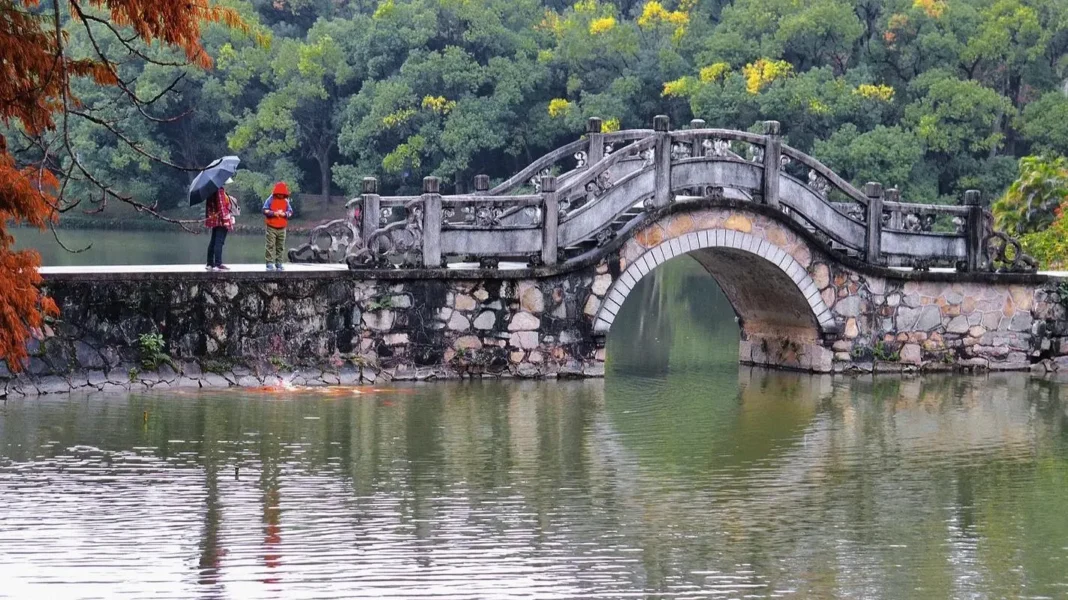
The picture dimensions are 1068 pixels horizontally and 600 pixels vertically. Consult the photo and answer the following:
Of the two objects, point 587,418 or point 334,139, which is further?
point 334,139

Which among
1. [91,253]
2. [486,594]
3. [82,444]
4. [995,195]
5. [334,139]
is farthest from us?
[334,139]

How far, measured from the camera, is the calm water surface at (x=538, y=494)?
9414 millimetres

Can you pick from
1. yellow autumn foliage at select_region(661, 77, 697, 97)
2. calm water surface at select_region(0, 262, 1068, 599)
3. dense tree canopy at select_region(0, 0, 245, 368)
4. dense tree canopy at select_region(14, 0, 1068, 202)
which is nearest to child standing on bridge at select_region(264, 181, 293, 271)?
calm water surface at select_region(0, 262, 1068, 599)

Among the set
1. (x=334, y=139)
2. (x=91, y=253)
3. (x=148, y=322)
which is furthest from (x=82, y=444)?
(x=334, y=139)

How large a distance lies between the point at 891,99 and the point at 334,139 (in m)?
17.1

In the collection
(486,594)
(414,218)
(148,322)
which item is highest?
(414,218)

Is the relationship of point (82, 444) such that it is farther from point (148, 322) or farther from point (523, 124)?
point (523, 124)

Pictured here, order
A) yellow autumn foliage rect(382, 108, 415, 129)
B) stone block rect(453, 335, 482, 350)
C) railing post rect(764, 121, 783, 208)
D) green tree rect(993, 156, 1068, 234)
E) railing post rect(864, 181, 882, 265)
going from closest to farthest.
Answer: stone block rect(453, 335, 482, 350)
railing post rect(764, 121, 783, 208)
railing post rect(864, 181, 882, 265)
green tree rect(993, 156, 1068, 234)
yellow autumn foliage rect(382, 108, 415, 129)

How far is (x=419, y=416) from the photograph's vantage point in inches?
571

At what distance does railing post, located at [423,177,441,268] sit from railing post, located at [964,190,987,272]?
6285 millimetres

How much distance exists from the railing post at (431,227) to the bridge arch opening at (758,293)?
1.81 metres

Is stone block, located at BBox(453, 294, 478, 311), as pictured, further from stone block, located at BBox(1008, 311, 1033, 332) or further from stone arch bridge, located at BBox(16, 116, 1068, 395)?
stone block, located at BBox(1008, 311, 1033, 332)

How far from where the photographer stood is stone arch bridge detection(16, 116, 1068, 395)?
602 inches

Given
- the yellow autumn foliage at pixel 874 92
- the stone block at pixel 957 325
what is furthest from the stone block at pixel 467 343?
the yellow autumn foliage at pixel 874 92
